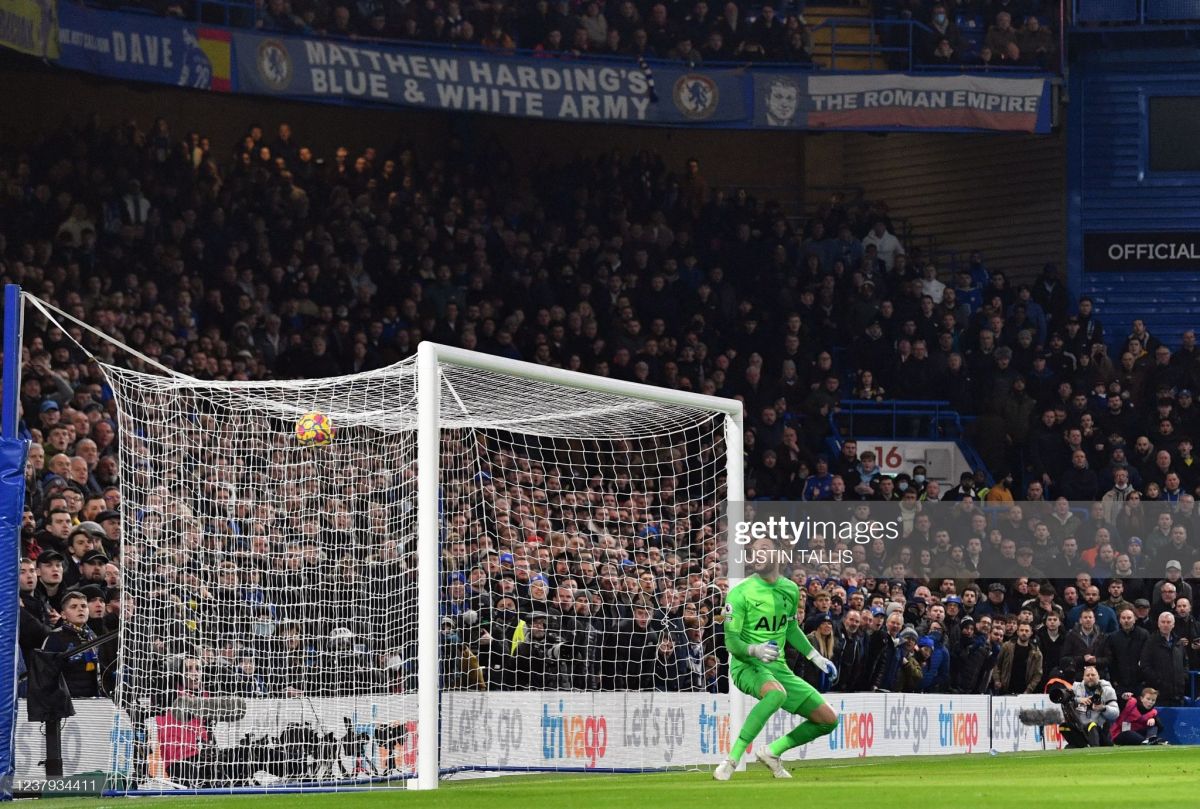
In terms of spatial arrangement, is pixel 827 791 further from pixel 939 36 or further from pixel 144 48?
pixel 939 36

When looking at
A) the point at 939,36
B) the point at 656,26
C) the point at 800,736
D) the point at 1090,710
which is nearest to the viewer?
the point at 800,736

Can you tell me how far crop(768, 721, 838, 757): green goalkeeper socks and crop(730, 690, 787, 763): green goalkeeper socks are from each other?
0.60 feet

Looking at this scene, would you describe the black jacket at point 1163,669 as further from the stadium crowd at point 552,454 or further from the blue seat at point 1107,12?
the blue seat at point 1107,12

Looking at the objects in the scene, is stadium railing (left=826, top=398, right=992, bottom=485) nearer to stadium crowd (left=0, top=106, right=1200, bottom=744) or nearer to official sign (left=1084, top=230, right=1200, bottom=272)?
stadium crowd (left=0, top=106, right=1200, bottom=744)

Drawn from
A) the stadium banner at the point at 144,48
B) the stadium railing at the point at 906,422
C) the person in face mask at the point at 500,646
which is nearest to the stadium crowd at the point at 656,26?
the stadium banner at the point at 144,48

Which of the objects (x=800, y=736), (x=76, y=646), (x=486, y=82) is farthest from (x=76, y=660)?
(x=486, y=82)

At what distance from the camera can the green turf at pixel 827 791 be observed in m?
9.84

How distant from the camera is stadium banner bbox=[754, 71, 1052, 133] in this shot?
26.8 m

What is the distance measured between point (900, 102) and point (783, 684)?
15537mm

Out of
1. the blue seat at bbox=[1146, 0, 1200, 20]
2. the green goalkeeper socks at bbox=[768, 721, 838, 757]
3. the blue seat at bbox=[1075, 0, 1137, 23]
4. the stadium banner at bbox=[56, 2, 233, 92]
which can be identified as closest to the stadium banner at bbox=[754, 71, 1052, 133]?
the blue seat at bbox=[1075, 0, 1137, 23]

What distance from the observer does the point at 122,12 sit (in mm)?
22266

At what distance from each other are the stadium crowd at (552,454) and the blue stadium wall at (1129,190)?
2.45ft

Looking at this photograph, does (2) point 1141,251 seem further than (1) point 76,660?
Yes

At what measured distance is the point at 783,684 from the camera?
13.1 metres
